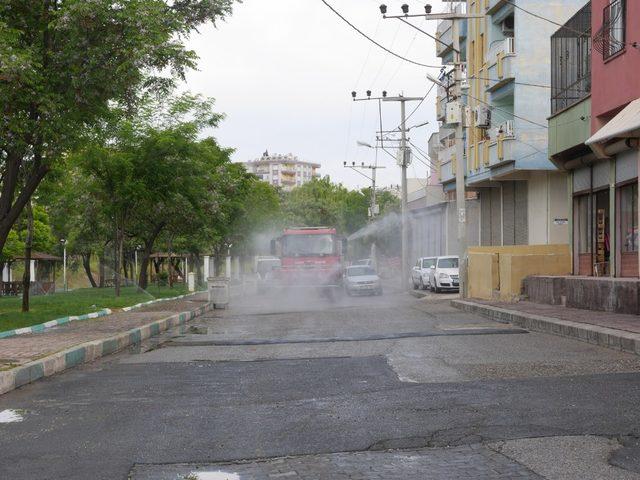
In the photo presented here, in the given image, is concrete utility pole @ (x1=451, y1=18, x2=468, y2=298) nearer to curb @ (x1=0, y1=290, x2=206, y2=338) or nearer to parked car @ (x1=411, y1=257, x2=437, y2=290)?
parked car @ (x1=411, y1=257, x2=437, y2=290)

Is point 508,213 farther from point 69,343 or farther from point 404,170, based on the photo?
point 69,343

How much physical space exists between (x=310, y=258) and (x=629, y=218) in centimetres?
1719

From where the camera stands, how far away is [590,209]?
2273 centimetres

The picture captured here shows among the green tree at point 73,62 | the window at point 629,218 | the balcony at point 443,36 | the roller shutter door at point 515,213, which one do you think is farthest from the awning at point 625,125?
the balcony at point 443,36

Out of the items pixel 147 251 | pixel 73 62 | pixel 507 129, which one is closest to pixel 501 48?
pixel 507 129

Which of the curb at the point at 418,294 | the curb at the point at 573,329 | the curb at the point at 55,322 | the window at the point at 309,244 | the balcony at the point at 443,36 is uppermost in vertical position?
the balcony at the point at 443,36

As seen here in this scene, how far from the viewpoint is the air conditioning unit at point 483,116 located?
32.2m

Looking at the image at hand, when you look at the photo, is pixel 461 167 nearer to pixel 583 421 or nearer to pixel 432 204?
pixel 583 421

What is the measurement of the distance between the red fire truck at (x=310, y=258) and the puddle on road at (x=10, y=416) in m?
26.4

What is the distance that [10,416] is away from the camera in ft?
25.1

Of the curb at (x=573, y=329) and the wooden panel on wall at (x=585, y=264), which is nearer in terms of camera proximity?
the curb at (x=573, y=329)

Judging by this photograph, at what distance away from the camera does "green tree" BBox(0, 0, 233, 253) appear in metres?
14.2

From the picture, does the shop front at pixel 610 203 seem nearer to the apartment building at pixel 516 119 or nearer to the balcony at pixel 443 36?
the apartment building at pixel 516 119

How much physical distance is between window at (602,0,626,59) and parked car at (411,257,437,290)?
64.8 feet
